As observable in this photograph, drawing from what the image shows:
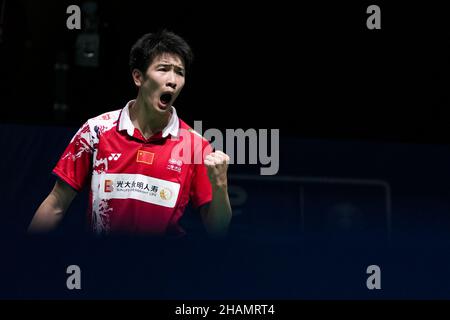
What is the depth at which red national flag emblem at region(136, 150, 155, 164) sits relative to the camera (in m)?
3.01

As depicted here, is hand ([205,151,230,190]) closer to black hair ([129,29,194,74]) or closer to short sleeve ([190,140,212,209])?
short sleeve ([190,140,212,209])

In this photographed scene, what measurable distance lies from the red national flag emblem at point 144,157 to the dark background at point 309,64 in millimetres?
1517

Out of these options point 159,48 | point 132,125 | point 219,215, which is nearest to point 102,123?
point 132,125

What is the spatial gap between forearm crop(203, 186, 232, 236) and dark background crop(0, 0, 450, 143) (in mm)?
1652

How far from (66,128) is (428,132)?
1.94 m

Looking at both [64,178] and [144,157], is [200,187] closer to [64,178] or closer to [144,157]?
[144,157]

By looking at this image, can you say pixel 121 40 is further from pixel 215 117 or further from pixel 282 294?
pixel 282 294

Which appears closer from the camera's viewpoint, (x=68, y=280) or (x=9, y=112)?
(x=68, y=280)

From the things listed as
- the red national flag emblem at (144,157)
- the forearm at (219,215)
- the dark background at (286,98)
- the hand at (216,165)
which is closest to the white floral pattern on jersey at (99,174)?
the red national flag emblem at (144,157)

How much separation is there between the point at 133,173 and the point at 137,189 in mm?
60

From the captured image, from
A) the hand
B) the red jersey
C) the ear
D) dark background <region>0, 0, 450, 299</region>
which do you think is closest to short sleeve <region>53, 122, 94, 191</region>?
the red jersey
